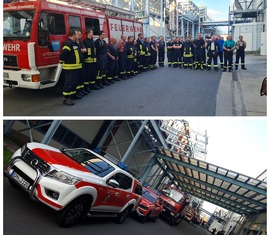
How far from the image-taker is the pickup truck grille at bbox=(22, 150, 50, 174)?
5.38 metres

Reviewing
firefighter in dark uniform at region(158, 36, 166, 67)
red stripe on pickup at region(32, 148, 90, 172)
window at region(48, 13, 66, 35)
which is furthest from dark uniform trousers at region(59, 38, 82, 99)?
firefighter in dark uniform at region(158, 36, 166, 67)

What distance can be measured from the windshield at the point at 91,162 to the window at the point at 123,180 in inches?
10.0

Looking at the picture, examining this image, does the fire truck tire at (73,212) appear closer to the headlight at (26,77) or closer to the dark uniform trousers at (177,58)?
the headlight at (26,77)

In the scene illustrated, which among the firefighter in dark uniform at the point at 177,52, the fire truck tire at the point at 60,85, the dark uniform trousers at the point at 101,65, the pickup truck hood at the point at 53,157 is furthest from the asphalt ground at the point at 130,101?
the firefighter in dark uniform at the point at 177,52

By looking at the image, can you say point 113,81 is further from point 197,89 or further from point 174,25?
point 174,25

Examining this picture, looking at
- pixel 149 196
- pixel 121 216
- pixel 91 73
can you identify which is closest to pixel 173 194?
pixel 149 196

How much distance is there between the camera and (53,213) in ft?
19.9

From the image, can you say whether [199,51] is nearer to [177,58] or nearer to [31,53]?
[177,58]

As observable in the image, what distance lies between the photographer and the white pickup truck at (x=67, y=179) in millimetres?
5234

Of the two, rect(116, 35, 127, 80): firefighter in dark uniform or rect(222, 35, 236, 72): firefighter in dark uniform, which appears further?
rect(222, 35, 236, 72): firefighter in dark uniform

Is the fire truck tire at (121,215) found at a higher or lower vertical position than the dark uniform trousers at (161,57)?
lower

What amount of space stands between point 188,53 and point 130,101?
7844 mm

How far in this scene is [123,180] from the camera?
24.4 feet

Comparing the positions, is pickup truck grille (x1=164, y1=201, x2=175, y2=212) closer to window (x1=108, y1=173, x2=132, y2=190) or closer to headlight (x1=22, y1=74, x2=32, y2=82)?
window (x1=108, y1=173, x2=132, y2=190)
